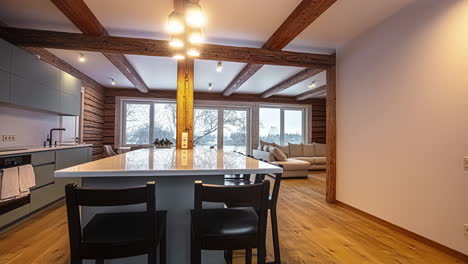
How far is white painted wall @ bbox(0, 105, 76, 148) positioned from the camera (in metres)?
3.14

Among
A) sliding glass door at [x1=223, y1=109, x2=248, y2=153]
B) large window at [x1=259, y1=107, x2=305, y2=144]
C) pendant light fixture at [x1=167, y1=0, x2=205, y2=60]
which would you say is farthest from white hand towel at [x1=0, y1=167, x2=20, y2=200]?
large window at [x1=259, y1=107, x2=305, y2=144]

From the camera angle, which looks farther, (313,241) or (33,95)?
(33,95)

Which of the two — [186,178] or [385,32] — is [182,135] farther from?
[385,32]

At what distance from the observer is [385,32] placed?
9.61 feet

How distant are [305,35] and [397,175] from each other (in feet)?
7.36

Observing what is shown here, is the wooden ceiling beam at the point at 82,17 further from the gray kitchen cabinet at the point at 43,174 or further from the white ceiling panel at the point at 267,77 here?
the white ceiling panel at the point at 267,77

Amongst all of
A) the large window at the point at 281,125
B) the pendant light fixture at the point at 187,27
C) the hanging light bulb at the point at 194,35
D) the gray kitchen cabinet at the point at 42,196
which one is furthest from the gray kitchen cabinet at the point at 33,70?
the large window at the point at 281,125

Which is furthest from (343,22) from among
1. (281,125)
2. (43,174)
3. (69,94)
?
(281,125)

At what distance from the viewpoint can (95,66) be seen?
4.89 meters

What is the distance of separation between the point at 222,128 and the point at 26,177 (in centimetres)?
566

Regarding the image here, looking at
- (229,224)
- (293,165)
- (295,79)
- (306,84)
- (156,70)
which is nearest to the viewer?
(229,224)

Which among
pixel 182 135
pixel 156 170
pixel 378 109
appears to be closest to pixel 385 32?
pixel 378 109

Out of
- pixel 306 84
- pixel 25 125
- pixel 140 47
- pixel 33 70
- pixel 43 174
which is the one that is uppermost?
pixel 306 84

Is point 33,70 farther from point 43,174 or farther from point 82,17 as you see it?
point 43,174
